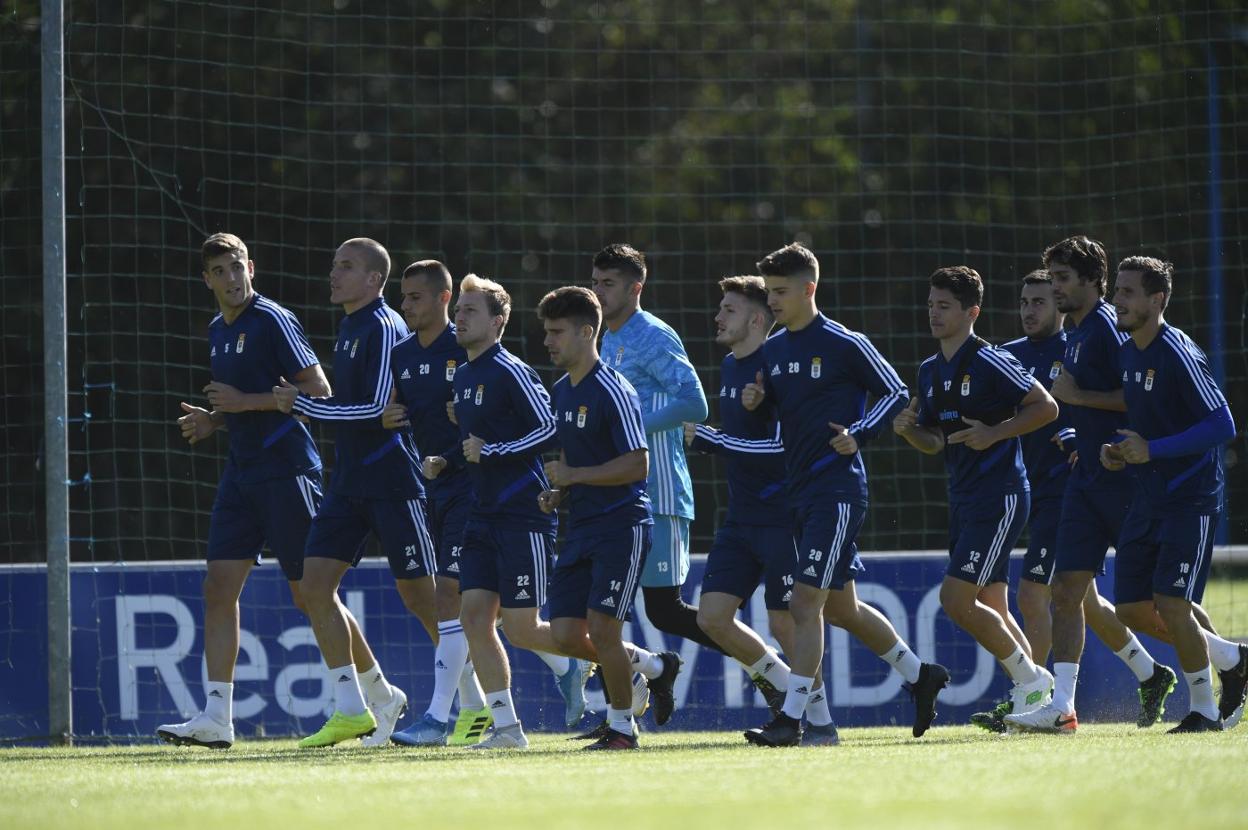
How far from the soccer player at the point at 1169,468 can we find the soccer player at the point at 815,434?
1021 millimetres

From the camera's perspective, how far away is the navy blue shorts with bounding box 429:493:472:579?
879 cm

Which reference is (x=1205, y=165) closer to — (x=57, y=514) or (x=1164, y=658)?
(x=1164, y=658)

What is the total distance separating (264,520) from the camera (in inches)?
347

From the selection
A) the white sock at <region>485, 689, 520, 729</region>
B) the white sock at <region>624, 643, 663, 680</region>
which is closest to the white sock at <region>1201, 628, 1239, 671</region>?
the white sock at <region>624, 643, 663, 680</region>

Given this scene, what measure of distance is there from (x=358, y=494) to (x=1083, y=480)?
334 centimetres

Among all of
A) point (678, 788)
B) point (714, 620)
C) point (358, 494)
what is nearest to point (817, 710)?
point (714, 620)

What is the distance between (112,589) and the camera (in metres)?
10.5

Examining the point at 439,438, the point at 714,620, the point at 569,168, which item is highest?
the point at 569,168

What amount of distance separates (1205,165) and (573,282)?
20.9ft

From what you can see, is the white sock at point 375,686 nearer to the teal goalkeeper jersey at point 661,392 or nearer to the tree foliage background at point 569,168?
the teal goalkeeper jersey at point 661,392

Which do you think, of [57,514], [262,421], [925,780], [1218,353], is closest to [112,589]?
[57,514]

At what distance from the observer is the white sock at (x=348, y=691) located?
28.5ft

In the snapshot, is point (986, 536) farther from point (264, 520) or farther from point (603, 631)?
point (264, 520)

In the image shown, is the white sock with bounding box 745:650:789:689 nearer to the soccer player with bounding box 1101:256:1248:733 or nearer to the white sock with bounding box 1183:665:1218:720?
the soccer player with bounding box 1101:256:1248:733
